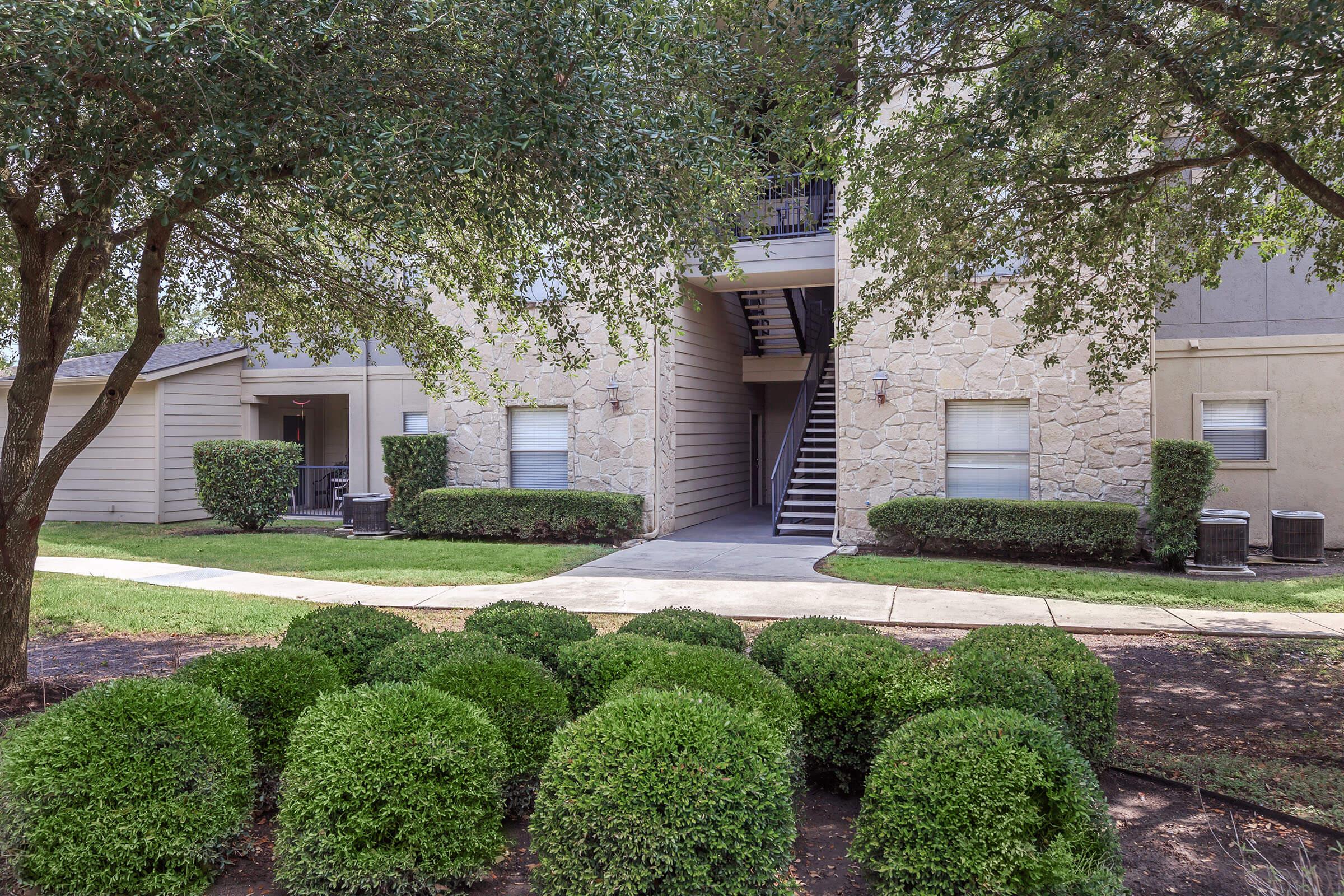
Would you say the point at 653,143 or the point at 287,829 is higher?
the point at 653,143

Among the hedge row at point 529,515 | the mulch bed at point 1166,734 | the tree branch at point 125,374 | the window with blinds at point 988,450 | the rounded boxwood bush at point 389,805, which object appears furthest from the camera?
the hedge row at point 529,515

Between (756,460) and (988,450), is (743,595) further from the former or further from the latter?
(756,460)

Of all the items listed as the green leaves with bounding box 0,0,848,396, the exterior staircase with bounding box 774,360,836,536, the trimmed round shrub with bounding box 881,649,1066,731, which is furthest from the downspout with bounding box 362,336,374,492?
the trimmed round shrub with bounding box 881,649,1066,731

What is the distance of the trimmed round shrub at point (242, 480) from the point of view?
14.4 meters

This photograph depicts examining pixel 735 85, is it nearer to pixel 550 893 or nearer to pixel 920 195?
pixel 920 195

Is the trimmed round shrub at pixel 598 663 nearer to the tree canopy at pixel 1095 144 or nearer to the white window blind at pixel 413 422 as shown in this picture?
the tree canopy at pixel 1095 144

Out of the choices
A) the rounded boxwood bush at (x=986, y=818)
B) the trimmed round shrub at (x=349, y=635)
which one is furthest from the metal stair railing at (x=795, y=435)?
the rounded boxwood bush at (x=986, y=818)

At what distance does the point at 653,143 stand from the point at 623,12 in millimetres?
705

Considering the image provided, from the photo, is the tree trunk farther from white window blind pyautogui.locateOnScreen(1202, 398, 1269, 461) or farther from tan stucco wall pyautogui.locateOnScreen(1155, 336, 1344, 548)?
white window blind pyautogui.locateOnScreen(1202, 398, 1269, 461)

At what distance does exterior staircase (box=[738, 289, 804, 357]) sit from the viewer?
16016 millimetres

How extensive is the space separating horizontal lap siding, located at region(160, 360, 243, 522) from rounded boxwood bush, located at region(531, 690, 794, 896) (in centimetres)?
1606

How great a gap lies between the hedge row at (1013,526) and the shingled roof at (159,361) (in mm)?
12329

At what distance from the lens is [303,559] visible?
11.0 metres

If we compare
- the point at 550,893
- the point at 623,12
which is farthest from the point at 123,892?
the point at 623,12
